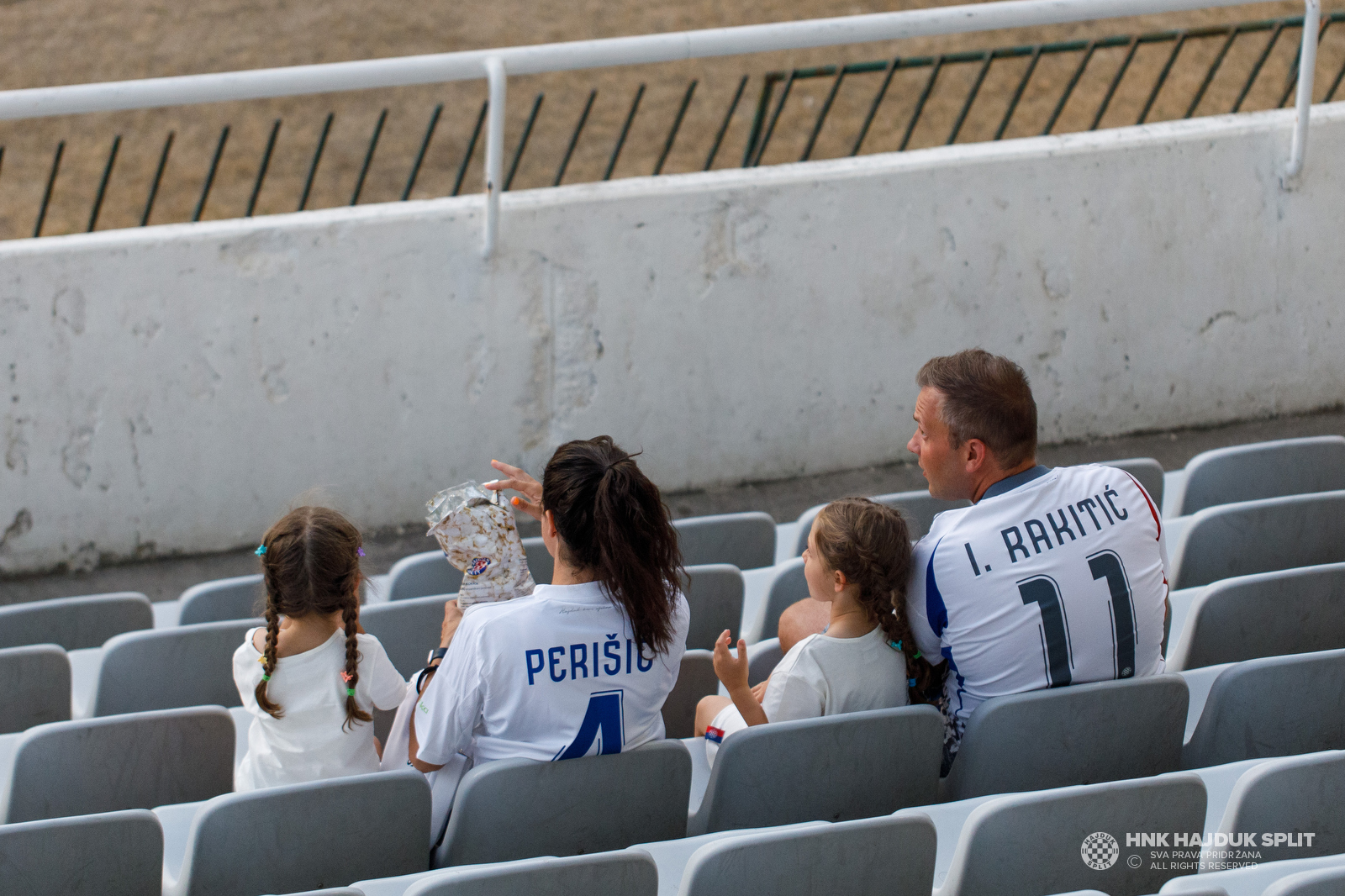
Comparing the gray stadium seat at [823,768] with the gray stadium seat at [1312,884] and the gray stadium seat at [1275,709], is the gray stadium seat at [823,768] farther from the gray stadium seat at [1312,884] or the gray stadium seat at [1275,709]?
the gray stadium seat at [1312,884]

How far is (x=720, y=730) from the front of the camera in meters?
2.27

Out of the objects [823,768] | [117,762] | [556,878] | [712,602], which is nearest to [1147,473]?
[712,602]

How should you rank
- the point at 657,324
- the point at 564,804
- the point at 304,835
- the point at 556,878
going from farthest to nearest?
the point at 657,324 → the point at 564,804 → the point at 304,835 → the point at 556,878

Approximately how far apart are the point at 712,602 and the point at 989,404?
2.40 ft

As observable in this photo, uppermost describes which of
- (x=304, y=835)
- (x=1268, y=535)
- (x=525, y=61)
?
(x=525, y=61)

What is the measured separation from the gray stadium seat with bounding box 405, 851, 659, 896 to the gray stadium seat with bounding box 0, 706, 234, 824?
2.42 ft

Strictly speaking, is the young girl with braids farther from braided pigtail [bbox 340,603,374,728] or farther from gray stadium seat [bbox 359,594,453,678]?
gray stadium seat [bbox 359,594,453,678]

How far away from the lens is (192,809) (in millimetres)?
2049

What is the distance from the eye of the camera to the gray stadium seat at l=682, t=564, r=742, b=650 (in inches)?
106

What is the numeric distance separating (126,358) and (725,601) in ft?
6.83

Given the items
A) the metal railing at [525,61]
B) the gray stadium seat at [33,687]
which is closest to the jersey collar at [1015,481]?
the gray stadium seat at [33,687]

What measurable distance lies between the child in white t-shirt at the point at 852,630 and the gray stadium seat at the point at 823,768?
178 mm

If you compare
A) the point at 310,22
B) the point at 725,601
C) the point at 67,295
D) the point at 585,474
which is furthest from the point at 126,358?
the point at 310,22

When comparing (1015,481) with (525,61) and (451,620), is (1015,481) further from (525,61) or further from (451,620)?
(525,61)
